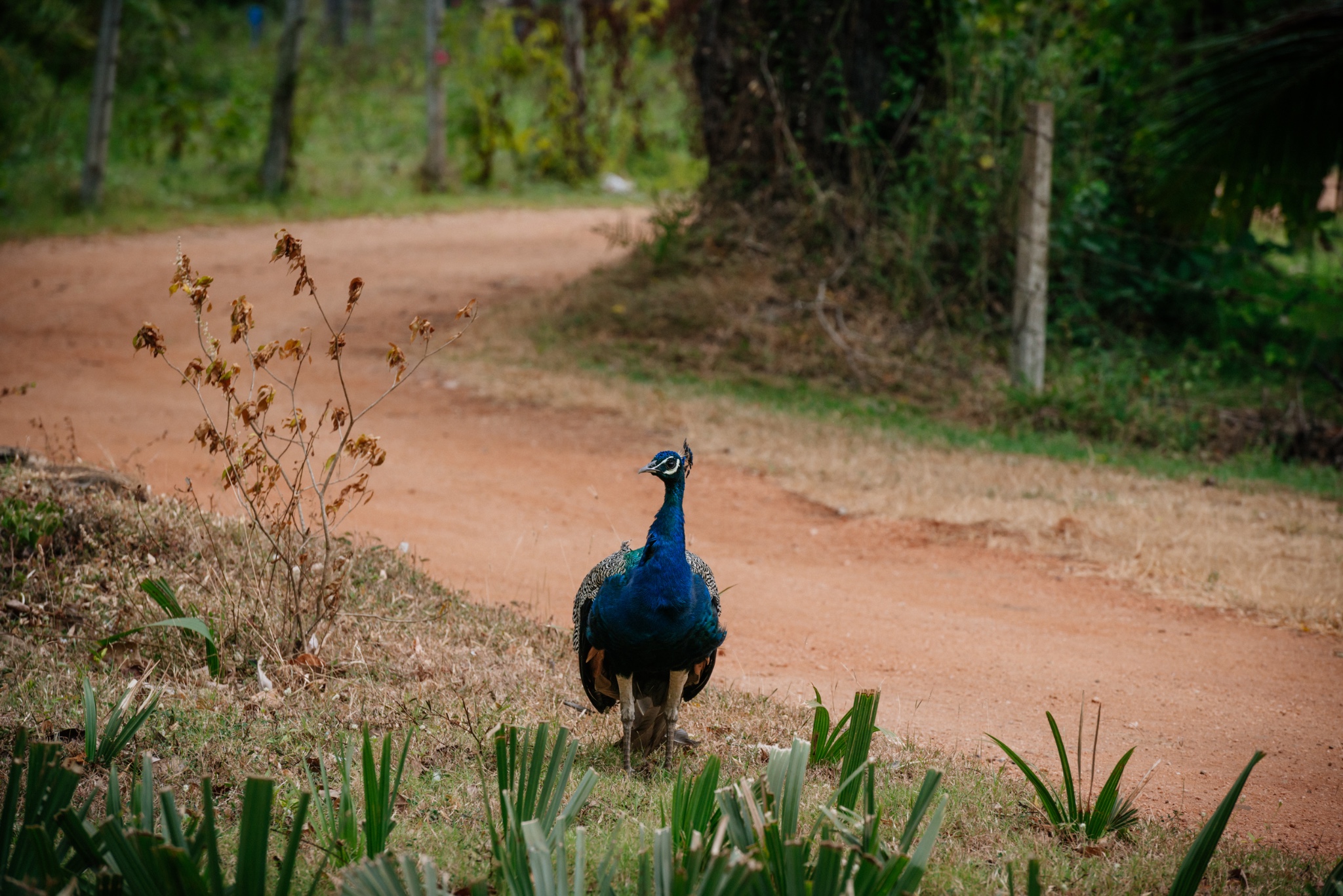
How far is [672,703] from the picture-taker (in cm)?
394

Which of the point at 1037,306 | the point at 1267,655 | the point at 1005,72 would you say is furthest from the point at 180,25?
the point at 1267,655

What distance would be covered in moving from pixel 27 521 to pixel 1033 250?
7.57 metres

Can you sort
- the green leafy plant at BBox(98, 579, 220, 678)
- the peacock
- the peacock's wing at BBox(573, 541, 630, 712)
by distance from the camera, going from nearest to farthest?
the peacock
the peacock's wing at BBox(573, 541, 630, 712)
the green leafy plant at BBox(98, 579, 220, 678)

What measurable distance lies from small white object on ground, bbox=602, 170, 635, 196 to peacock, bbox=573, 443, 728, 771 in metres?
17.5

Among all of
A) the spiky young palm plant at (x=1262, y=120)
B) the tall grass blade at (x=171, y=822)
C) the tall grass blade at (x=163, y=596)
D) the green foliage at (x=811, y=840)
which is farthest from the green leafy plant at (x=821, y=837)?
the spiky young palm plant at (x=1262, y=120)

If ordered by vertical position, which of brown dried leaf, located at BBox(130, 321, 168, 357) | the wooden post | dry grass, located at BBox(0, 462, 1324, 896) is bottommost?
dry grass, located at BBox(0, 462, 1324, 896)

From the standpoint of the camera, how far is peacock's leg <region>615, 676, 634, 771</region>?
12.7 ft

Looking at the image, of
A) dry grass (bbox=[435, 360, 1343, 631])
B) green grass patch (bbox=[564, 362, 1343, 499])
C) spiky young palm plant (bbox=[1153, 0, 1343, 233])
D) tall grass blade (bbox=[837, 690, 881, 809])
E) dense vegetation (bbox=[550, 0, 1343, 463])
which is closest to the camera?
tall grass blade (bbox=[837, 690, 881, 809])

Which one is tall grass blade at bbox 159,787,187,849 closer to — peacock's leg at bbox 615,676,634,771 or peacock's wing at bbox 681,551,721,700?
peacock's leg at bbox 615,676,634,771

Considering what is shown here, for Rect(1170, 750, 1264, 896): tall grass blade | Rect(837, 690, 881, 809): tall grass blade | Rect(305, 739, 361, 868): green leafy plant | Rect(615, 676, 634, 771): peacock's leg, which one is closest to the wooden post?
Rect(615, 676, 634, 771): peacock's leg

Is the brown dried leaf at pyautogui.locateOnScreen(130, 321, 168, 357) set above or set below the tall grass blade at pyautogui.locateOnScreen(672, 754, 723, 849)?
above

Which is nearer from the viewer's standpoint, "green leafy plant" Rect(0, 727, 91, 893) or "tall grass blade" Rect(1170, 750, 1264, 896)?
"green leafy plant" Rect(0, 727, 91, 893)

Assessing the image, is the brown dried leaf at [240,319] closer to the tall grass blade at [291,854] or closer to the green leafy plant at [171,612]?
the green leafy plant at [171,612]

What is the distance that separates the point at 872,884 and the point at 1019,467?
6.00 metres
